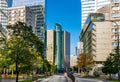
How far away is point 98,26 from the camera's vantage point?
146875 millimetres

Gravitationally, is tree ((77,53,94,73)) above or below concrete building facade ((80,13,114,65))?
below

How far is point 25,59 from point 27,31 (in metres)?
40.5

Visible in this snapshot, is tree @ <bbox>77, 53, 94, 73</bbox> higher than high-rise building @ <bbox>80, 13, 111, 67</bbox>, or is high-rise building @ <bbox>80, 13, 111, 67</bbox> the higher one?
high-rise building @ <bbox>80, 13, 111, 67</bbox>

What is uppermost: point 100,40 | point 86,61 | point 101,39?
point 101,39

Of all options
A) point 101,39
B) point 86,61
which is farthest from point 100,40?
point 86,61

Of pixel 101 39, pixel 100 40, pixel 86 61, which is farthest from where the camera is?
pixel 100 40

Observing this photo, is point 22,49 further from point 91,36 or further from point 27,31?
point 91,36

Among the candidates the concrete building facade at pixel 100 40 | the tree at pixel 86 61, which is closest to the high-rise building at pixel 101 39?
the concrete building facade at pixel 100 40

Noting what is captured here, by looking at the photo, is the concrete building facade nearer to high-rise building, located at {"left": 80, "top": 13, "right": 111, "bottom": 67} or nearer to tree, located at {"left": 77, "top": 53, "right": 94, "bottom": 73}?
high-rise building, located at {"left": 80, "top": 13, "right": 111, "bottom": 67}

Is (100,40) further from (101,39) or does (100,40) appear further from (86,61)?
(86,61)

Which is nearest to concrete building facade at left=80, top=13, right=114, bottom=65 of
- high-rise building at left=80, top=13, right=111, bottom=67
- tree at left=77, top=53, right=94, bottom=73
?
high-rise building at left=80, top=13, right=111, bottom=67

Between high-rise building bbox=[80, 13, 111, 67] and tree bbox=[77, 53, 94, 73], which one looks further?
high-rise building bbox=[80, 13, 111, 67]

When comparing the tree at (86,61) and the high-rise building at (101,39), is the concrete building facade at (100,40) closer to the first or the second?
the high-rise building at (101,39)

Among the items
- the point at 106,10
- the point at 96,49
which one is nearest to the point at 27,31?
the point at 96,49
